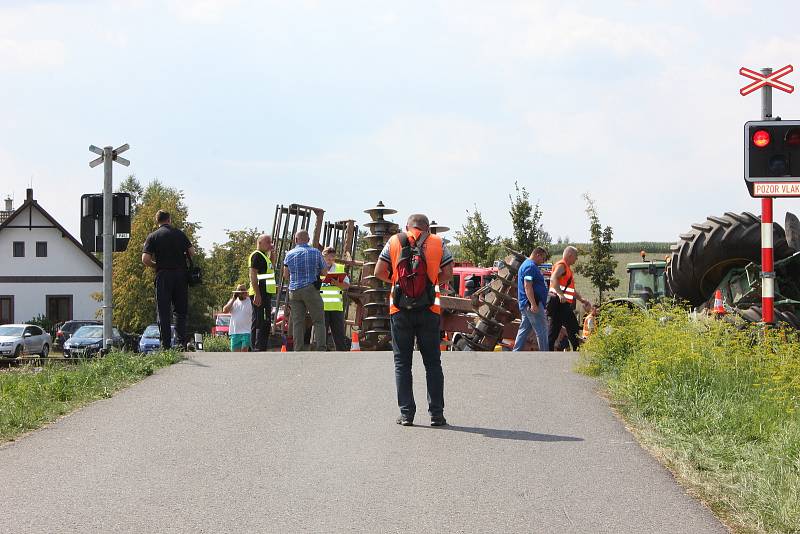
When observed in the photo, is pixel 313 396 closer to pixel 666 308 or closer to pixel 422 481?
pixel 422 481

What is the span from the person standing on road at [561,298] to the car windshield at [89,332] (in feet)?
116

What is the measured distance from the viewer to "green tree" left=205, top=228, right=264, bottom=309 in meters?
68.5

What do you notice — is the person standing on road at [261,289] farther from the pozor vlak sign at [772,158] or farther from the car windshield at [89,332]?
the car windshield at [89,332]

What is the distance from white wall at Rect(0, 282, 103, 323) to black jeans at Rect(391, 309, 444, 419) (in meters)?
67.1

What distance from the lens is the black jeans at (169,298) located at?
1516 centimetres

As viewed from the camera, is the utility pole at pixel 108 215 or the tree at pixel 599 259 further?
the tree at pixel 599 259

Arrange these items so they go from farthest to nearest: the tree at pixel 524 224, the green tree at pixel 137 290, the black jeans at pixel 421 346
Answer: the green tree at pixel 137 290 → the tree at pixel 524 224 → the black jeans at pixel 421 346

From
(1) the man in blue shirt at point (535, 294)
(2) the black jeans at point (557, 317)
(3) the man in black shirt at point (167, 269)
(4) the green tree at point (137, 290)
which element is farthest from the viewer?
(4) the green tree at point (137, 290)

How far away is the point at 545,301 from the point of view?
56.1ft

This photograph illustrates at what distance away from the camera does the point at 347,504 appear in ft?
22.6

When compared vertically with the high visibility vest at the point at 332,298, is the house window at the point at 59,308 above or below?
below

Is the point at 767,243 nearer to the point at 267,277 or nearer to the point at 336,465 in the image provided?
the point at 336,465

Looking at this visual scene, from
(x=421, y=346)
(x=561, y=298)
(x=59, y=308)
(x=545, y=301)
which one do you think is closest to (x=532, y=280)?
(x=545, y=301)

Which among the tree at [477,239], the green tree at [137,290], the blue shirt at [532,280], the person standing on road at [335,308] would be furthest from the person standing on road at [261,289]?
the green tree at [137,290]
